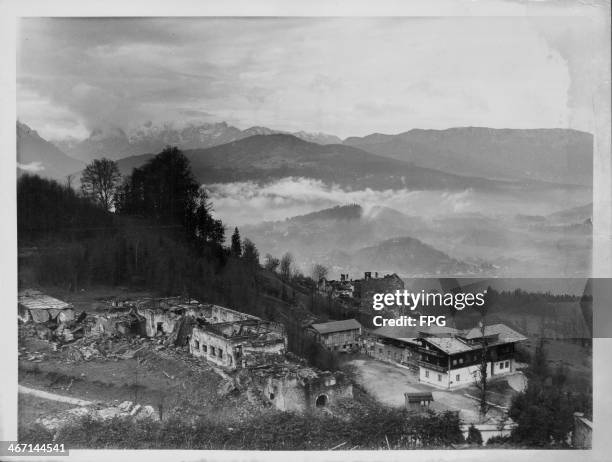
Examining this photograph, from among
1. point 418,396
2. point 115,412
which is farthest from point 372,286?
point 115,412

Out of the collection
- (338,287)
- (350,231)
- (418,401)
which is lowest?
(418,401)

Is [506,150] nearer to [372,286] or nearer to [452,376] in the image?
[372,286]

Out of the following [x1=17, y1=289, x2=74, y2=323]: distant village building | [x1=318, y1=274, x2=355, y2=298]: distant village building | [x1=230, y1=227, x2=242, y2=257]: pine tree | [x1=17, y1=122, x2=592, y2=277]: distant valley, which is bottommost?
[x1=17, y1=289, x2=74, y2=323]: distant village building

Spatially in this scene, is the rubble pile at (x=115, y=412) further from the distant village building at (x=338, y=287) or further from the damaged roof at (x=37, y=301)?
the distant village building at (x=338, y=287)

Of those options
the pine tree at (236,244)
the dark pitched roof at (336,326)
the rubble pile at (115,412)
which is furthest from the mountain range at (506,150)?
the rubble pile at (115,412)

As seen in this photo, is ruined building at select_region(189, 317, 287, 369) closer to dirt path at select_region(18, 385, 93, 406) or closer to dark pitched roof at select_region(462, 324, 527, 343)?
dirt path at select_region(18, 385, 93, 406)

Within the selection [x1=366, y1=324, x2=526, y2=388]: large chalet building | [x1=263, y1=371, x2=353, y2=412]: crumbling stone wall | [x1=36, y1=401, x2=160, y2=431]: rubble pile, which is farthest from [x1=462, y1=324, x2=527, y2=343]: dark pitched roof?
[x1=36, y1=401, x2=160, y2=431]: rubble pile

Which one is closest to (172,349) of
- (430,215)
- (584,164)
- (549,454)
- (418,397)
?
(418,397)
